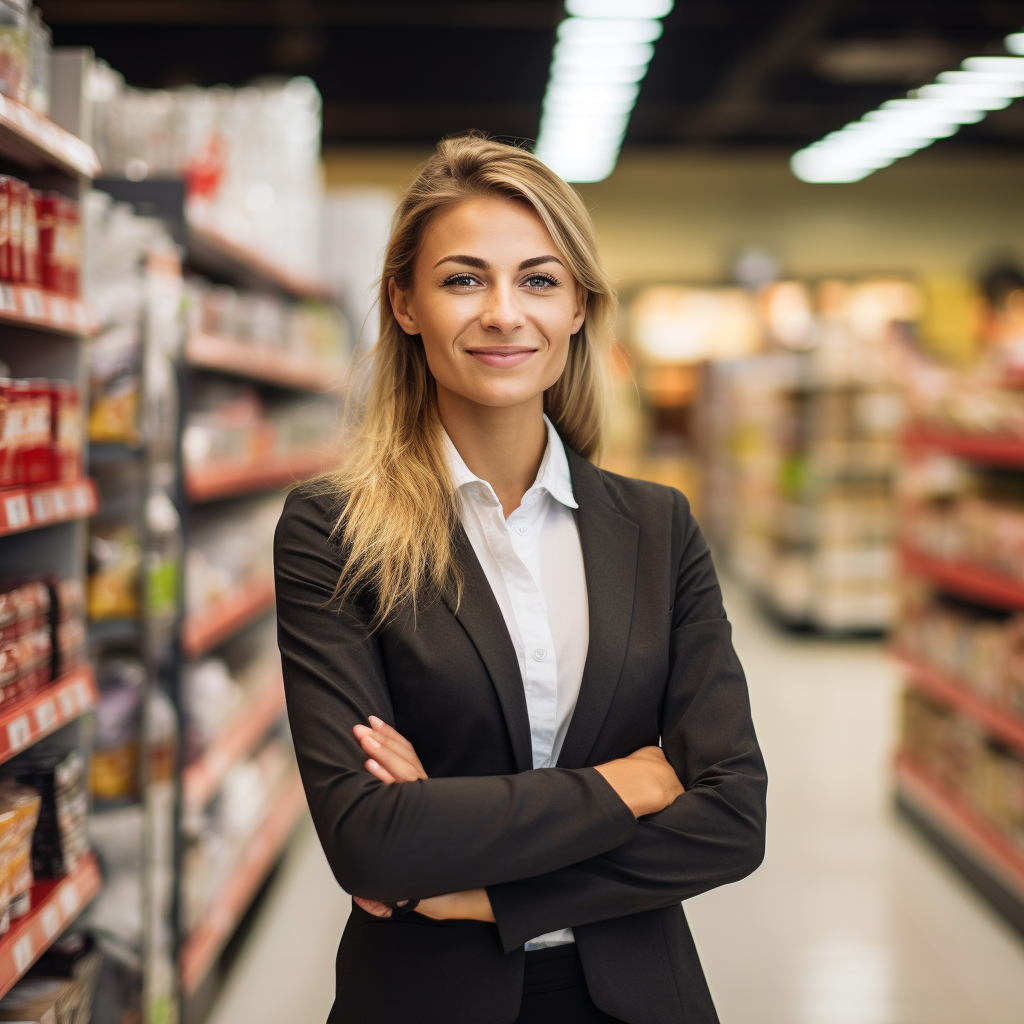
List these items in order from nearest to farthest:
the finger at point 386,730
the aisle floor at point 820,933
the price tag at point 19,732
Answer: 1. the finger at point 386,730
2. the price tag at point 19,732
3. the aisle floor at point 820,933

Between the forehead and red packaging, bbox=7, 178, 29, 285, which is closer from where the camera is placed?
the forehead

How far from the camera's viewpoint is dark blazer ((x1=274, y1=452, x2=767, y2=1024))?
1.29 m

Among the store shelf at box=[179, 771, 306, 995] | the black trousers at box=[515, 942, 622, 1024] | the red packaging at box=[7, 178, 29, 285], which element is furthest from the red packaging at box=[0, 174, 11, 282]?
the store shelf at box=[179, 771, 306, 995]

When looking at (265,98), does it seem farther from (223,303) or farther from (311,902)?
(311,902)

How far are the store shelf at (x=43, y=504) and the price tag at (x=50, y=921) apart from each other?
2.04 feet

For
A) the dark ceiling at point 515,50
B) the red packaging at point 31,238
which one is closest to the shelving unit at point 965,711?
the red packaging at point 31,238

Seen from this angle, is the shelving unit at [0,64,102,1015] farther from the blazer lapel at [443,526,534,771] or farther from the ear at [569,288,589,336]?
the ear at [569,288,589,336]

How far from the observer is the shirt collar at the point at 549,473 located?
1560mm

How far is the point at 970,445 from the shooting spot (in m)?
4.12

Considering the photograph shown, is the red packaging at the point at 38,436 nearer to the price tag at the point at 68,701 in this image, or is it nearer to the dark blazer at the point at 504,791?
the price tag at the point at 68,701

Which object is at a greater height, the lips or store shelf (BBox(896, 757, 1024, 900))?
the lips

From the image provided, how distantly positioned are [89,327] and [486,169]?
896 millimetres

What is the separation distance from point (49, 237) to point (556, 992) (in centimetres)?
150

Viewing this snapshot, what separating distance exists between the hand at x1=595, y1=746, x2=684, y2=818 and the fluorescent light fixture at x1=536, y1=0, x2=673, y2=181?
4644mm
